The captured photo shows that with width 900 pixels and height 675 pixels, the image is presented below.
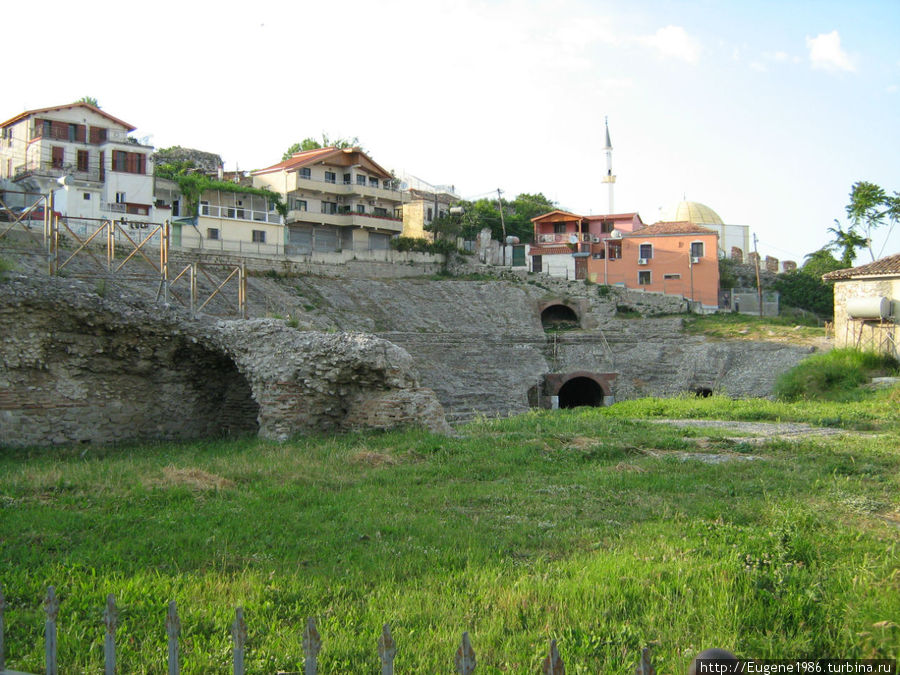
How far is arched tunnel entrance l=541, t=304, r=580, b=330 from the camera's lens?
4646 centimetres

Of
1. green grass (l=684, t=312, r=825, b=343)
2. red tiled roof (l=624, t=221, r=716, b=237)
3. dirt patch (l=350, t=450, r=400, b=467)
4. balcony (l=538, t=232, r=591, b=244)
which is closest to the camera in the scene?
dirt patch (l=350, t=450, r=400, b=467)

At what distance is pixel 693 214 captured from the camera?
227ft

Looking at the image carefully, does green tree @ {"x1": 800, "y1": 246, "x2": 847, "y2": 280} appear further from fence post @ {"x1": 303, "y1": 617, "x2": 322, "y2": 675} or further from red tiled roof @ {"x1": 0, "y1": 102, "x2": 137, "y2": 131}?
fence post @ {"x1": 303, "y1": 617, "x2": 322, "y2": 675}

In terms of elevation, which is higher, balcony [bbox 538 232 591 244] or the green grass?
balcony [bbox 538 232 591 244]

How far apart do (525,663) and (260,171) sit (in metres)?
52.4

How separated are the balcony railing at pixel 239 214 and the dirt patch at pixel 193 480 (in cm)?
3581

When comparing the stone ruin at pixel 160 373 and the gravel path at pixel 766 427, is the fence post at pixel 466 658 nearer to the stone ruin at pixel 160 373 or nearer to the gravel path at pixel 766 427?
the stone ruin at pixel 160 373

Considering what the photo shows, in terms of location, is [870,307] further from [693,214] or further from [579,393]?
[693,214]

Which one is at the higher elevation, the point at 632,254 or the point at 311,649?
the point at 632,254

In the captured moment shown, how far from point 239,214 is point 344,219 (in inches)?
317

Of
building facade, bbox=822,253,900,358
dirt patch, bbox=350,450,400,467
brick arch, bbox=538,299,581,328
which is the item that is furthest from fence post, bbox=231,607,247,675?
brick arch, bbox=538,299,581,328

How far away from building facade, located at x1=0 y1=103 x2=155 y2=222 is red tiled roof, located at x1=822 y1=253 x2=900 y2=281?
36024 millimetres

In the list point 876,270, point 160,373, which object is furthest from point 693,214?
point 160,373

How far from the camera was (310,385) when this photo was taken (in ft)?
53.2
